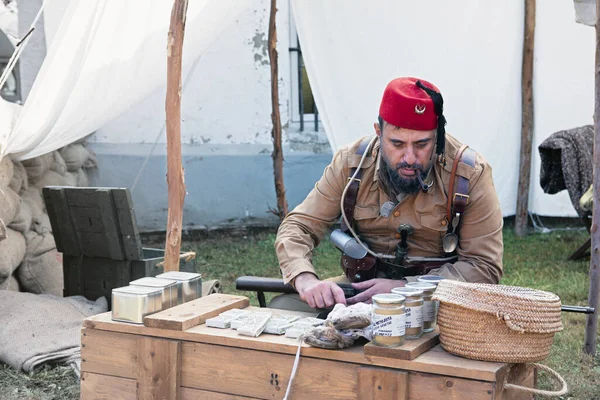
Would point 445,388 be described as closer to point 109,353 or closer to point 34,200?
point 109,353

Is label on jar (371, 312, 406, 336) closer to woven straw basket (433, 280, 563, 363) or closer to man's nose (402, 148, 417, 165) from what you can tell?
woven straw basket (433, 280, 563, 363)

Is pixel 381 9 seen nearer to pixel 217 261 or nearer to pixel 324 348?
pixel 217 261

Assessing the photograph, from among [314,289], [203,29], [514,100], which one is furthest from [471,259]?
[514,100]

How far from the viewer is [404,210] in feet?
9.87

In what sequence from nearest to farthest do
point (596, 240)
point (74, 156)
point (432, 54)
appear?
Result: point (596, 240)
point (432, 54)
point (74, 156)

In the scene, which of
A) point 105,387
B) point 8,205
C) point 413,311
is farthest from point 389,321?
point 8,205

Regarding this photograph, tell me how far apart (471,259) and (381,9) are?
11.4 ft

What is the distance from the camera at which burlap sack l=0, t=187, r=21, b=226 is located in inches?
183

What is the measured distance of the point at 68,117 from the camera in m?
4.48

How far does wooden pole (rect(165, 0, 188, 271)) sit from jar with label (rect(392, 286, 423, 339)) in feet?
6.36

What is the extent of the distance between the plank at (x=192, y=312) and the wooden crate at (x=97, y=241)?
64.6 inches

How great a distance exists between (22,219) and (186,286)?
2.70 meters

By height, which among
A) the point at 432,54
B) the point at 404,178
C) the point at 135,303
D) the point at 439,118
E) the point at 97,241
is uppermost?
the point at 432,54

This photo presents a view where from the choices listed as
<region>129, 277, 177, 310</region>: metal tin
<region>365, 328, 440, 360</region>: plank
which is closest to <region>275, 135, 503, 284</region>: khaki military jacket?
<region>129, 277, 177, 310</region>: metal tin
